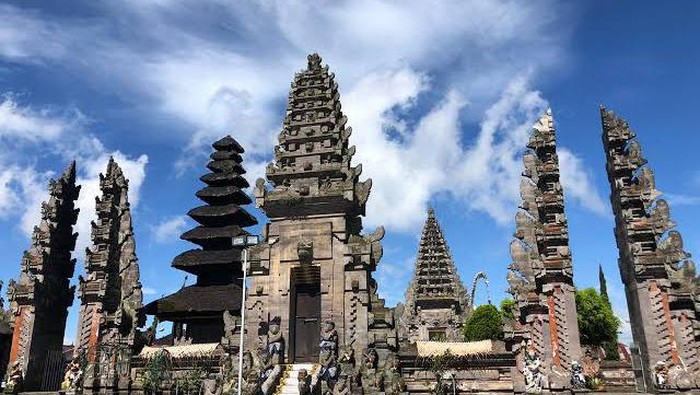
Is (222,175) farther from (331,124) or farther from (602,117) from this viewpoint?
(602,117)

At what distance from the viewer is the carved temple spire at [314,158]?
2281 centimetres

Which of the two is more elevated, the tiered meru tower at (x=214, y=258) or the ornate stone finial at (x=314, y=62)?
the ornate stone finial at (x=314, y=62)

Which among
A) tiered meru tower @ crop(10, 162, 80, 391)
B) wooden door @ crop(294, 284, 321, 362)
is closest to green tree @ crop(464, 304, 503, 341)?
wooden door @ crop(294, 284, 321, 362)

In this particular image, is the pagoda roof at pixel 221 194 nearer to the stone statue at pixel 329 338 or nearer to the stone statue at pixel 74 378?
the stone statue at pixel 74 378

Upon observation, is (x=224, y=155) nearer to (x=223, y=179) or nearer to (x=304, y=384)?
(x=223, y=179)

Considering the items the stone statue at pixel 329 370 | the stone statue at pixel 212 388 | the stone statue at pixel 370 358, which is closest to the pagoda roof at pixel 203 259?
the stone statue at pixel 370 358

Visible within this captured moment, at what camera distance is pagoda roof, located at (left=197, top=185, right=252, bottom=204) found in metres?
37.8

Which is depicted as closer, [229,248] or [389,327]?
[389,327]

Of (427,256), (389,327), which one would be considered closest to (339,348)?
(389,327)

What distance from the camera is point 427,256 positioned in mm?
57531

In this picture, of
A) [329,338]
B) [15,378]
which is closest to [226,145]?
[15,378]

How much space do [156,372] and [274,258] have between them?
6.67 m

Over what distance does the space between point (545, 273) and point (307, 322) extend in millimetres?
9859

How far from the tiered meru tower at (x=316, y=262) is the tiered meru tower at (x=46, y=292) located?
39.6 feet
